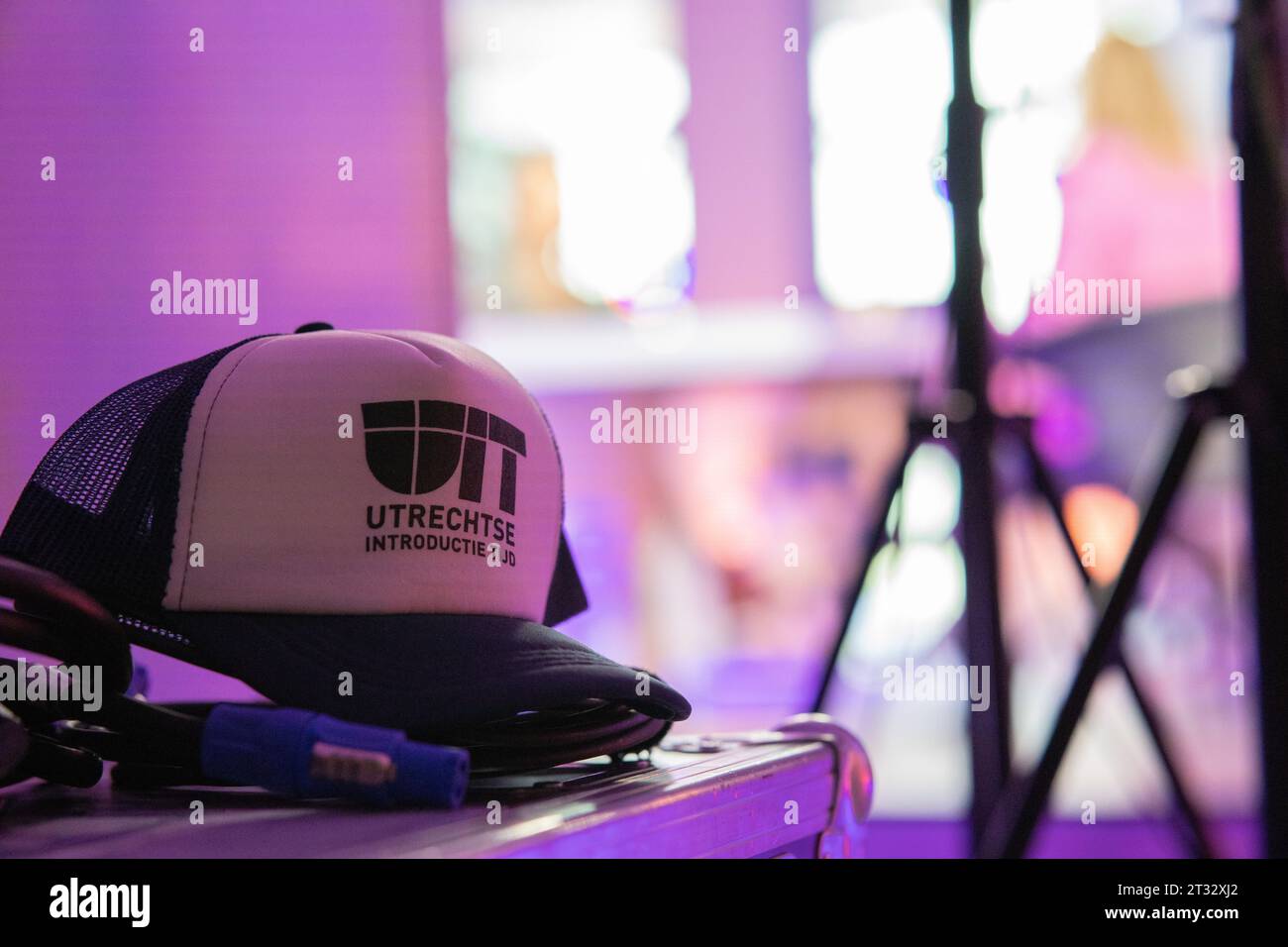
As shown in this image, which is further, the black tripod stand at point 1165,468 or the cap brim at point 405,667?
the black tripod stand at point 1165,468

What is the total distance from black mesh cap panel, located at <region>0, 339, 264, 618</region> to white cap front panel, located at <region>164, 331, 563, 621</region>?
1 centimetres

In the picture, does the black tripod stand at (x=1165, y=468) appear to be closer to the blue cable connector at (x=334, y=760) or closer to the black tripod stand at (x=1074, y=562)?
the black tripod stand at (x=1074, y=562)

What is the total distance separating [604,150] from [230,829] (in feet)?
11.8

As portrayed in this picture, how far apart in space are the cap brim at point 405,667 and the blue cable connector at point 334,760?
2cm

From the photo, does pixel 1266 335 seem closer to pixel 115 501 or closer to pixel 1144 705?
pixel 1144 705

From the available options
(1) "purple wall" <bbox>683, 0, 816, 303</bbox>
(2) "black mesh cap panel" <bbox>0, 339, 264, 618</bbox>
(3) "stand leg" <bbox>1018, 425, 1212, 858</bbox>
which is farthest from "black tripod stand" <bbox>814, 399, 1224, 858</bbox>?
(1) "purple wall" <bbox>683, 0, 816, 303</bbox>

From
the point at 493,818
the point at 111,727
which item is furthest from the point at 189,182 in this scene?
the point at 493,818

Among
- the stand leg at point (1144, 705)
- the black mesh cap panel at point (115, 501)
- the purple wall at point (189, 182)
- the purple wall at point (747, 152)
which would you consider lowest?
the stand leg at point (1144, 705)

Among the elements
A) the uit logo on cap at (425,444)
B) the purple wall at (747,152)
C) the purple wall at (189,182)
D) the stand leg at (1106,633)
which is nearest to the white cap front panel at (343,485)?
the uit logo on cap at (425,444)

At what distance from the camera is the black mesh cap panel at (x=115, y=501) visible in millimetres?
572

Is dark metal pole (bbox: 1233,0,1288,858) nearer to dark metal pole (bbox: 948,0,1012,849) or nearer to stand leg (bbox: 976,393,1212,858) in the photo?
stand leg (bbox: 976,393,1212,858)

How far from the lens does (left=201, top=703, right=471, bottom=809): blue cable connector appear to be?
0.48 m

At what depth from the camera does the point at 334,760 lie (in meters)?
0.49

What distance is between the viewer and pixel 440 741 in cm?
54
